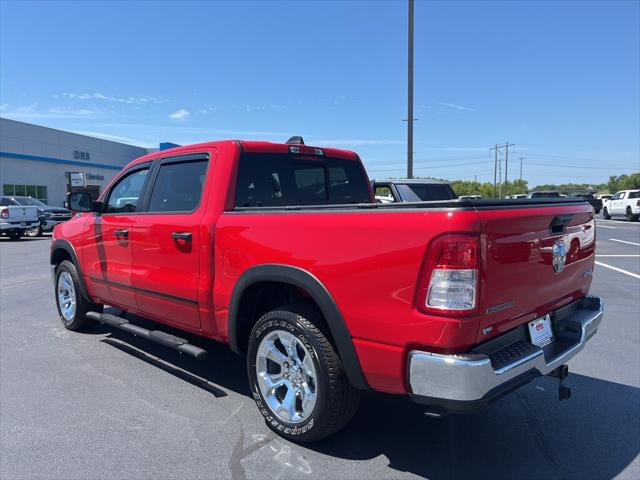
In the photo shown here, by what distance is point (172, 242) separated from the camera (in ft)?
12.9

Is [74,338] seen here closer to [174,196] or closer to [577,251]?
[174,196]

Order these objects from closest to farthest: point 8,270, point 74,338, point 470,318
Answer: point 470,318 < point 74,338 < point 8,270

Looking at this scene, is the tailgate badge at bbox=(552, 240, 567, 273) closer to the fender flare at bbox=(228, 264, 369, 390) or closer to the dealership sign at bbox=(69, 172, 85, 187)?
Result: the fender flare at bbox=(228, 264, 369, 390)

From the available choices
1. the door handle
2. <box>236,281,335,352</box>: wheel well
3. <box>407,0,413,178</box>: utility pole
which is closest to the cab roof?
the door handle

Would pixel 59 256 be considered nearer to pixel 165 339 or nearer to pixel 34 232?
pixel 165 339

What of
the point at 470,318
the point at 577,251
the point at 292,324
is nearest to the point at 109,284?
the point at 292,324

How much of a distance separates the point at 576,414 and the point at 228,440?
99.2 inches

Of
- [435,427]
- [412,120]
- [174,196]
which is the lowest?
[435,427]

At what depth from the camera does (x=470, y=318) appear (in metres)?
2.41

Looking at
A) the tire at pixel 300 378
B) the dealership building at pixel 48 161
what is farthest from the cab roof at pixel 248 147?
the dealership building at pixel 48 161

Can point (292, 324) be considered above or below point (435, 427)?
above

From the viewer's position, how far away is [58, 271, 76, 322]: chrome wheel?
5745mm

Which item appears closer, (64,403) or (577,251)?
(577,251)

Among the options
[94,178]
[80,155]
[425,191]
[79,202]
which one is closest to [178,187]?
[79,202]
